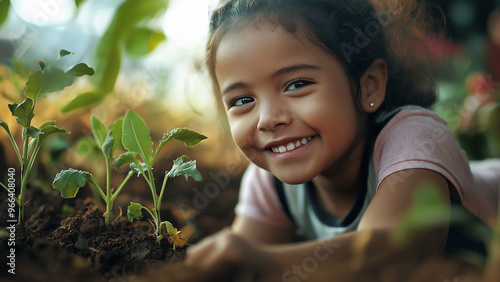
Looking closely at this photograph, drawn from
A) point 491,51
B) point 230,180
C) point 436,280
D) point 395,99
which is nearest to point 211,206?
point 230,180

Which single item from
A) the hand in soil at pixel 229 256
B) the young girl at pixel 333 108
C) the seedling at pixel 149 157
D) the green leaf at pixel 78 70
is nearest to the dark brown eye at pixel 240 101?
the young girl at pixel 333 108

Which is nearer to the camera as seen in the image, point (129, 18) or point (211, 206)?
point (129, 18)

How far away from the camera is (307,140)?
895 mm

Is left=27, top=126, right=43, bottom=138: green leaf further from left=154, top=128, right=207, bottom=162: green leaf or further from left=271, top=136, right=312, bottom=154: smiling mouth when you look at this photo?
left=271, top=136, right=312, bottom=154: smiling mouth

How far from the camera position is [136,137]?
72 cm

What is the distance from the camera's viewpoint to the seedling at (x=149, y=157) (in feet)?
2.26

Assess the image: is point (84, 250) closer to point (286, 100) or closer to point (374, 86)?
point (286, 100)

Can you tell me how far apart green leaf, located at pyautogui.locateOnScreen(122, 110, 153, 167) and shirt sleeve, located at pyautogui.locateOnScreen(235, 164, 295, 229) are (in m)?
0.75

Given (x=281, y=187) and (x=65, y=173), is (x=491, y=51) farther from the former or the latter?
(x=65, y=173)

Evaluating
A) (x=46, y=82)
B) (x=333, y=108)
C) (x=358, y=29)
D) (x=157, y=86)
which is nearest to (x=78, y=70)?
(x=46, y=82)

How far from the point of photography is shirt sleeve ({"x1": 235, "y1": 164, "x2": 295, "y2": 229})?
1.43m

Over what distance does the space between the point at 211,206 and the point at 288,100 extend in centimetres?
87

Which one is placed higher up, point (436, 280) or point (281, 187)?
point (436, 280)

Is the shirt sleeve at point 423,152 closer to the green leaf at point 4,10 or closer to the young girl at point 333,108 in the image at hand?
the young girl at point 333,108
